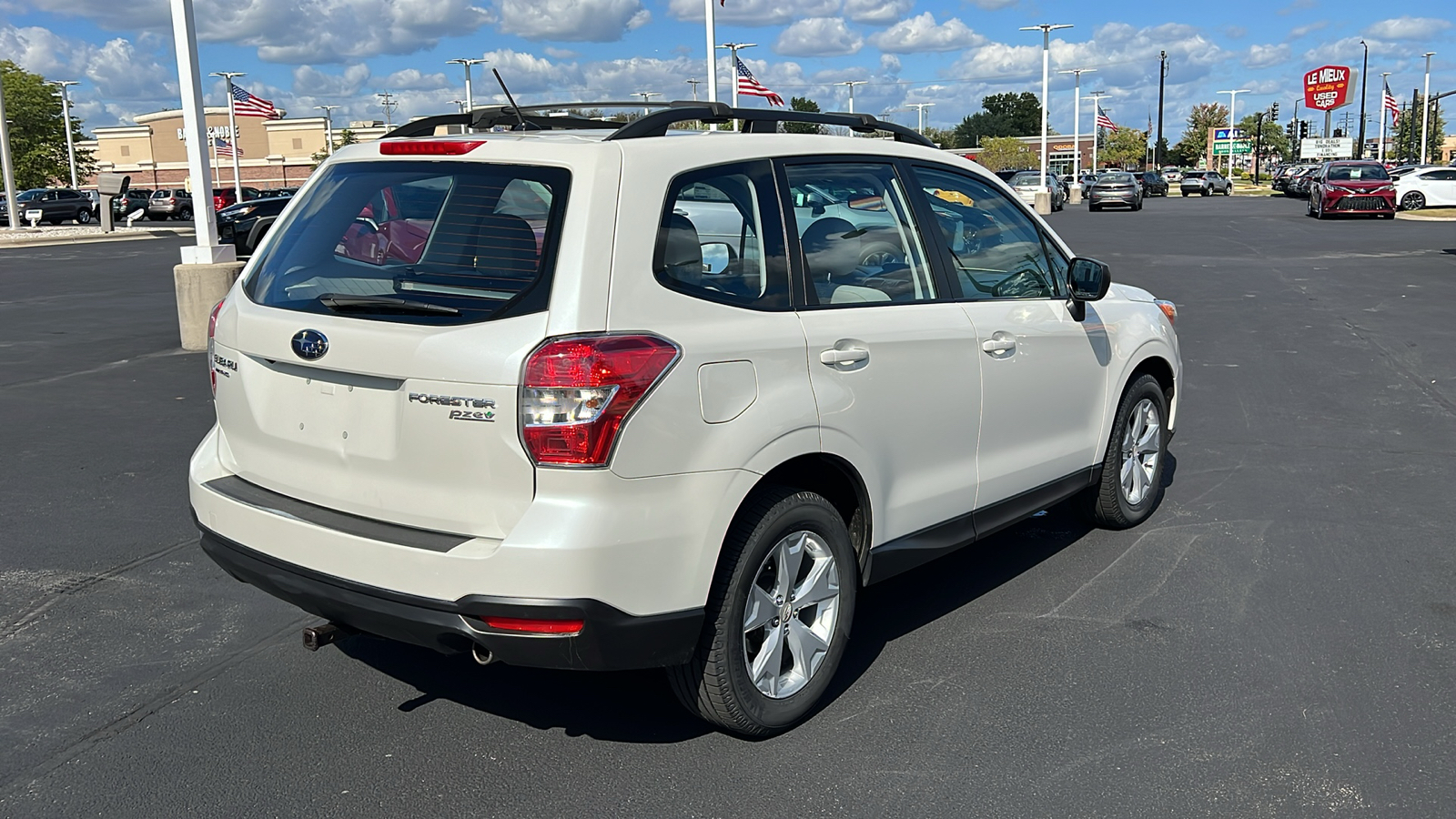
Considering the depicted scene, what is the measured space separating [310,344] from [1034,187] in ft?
169

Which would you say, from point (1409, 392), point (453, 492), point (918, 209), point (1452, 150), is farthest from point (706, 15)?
point (1452, 150)

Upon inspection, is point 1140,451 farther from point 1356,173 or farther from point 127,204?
point 127,204

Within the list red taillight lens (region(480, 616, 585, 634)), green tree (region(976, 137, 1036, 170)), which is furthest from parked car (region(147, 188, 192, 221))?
green tree (region(976, 137, 1036, 170))

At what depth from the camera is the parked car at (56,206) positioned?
5309cm

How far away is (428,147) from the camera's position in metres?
3.70

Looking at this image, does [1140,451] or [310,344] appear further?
[1140,451]

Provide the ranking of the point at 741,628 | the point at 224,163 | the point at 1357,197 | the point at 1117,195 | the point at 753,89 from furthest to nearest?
the point at 224,163, the point at 1117,195, the point at 1357,197, the point at 753,89, the point at 741,628

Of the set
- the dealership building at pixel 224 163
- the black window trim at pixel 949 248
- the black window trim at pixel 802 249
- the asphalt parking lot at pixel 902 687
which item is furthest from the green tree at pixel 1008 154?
the black window trim at pixel 802 249

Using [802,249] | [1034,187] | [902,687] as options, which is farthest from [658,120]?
[1034,187]

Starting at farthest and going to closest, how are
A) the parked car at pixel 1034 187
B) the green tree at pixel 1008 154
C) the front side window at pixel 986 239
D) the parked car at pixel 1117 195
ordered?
1. the green tree at pixel 1008 154
2. the parked car at pixel 1034 187
3. the parked car at pixel 1117 195
4. the front side window at pixel 986 239

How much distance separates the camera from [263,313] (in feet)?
12.2

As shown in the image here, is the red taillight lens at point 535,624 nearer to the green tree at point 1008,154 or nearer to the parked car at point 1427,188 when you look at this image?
the parked car at point 1427,188

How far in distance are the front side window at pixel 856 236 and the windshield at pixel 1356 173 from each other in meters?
38.8

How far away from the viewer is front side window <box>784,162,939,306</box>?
395cm
